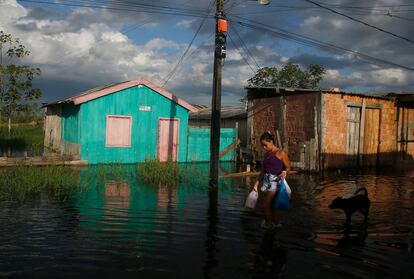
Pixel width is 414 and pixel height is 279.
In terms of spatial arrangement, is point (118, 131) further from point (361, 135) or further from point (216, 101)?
point (361, 135)

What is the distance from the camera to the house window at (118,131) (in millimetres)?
20250

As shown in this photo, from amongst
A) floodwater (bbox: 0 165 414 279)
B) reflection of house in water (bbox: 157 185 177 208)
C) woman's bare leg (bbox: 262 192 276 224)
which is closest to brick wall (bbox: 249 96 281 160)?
reflection of house in water (bbox: 157 185 177 208)

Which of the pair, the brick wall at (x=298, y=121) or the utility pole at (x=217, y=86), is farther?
the brick wall at (x=298, y=121)

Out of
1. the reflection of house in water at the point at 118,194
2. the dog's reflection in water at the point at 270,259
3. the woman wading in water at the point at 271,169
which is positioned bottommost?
the dog's reflection in water at the point at 270,259

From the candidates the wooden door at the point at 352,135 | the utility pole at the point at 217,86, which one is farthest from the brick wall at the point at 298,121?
the utility pole at the point at 217,86

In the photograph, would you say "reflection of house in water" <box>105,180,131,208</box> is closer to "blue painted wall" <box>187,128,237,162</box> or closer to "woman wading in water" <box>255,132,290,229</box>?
"woman wading in water" <box>255,132,290,229</box>

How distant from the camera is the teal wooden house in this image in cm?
1969

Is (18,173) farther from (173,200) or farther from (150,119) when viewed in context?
(150,119)

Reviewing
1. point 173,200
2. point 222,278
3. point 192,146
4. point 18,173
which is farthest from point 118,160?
point 222,278

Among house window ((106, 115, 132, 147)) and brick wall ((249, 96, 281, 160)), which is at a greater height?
brick wall ((249, 96, 281, 160))

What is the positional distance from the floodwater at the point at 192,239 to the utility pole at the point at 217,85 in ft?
6.20

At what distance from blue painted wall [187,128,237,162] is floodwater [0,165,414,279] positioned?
1042 cm

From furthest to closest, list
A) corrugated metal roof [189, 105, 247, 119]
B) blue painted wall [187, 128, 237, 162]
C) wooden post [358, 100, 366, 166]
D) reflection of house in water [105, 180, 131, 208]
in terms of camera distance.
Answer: corrugated metal roof [189, 105, 247, 119]
blue painted wall [187, 128, 237, 162]
wooden post [358, 100, 366, 166]
reflection of house in water [105, 180, 131, 208]

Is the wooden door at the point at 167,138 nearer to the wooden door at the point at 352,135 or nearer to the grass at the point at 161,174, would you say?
the grass at the point at 161,174
